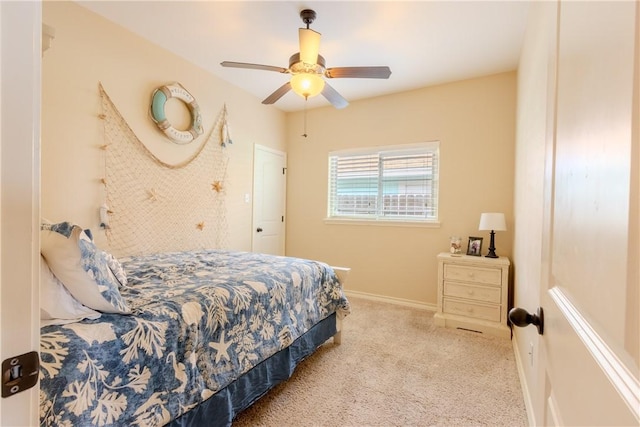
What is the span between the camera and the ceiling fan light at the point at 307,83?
2.23m

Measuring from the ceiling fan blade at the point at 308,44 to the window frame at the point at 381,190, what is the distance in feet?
6.32

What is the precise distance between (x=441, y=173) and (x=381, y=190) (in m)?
0.80

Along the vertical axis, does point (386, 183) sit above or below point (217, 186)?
above

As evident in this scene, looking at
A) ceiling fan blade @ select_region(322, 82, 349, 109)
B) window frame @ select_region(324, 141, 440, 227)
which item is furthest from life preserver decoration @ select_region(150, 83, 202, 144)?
window frame @ select_region(324, 141, 440, 227)

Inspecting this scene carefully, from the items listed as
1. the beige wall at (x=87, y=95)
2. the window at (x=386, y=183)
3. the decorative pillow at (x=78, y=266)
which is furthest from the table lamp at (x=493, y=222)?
the beige wall at (x=87, y=95)

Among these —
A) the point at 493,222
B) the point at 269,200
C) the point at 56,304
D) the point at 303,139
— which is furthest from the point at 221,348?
the point at 303,139

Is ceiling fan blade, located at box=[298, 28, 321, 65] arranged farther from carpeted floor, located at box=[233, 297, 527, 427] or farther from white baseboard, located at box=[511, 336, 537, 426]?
white baseboard, located at box=[511, 336, 537, 426]

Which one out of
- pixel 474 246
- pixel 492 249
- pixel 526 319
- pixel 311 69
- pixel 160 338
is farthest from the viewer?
pixel 474 246

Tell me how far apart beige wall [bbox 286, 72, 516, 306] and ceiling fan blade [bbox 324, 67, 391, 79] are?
1576 millimetres

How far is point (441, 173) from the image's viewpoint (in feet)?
11.6

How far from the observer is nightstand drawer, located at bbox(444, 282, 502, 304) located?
2869mm

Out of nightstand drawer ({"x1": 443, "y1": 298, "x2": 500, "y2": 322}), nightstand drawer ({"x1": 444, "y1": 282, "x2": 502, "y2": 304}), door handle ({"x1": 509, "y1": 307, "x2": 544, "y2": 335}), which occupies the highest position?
door handle ({"x1": 509, "y1": 307, "x2": 544, "y2": 335})

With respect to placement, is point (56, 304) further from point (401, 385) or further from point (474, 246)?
point (474, 246)

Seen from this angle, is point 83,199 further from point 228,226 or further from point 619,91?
point 619,91
